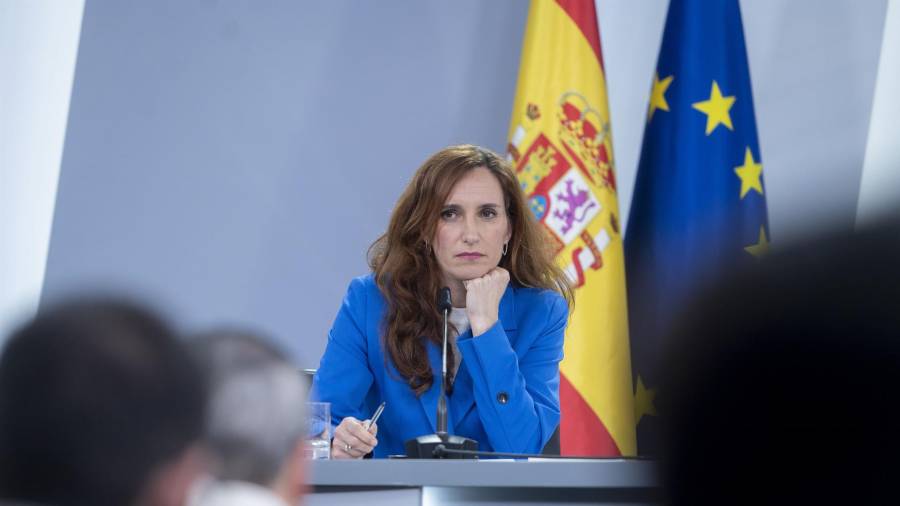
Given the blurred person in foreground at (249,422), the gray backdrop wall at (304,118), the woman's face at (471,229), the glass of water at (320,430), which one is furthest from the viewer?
the gray backdrop wall at (304,118)

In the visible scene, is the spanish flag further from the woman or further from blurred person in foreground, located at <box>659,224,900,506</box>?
blurred person in foreground, located at <box>659,224,900,506</box>

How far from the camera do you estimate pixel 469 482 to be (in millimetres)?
1726

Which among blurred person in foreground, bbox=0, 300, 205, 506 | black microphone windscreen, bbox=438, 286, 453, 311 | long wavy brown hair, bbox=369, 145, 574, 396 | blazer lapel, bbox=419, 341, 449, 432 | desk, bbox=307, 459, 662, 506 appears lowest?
blurred person in foreground, bbox=0, 300, 205, 506

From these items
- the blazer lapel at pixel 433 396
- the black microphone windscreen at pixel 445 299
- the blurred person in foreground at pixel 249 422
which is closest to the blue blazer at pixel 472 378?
the blazer lapel at pixel 433 396

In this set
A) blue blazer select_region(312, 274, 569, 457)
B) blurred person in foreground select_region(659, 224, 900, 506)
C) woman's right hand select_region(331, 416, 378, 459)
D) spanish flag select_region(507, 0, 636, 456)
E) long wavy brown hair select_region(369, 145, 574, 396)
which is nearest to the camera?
blurred person in foreground select_region(659, 224, 900, 506)

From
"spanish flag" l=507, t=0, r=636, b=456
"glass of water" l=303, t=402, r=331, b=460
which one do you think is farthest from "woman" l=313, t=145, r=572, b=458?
"spanish flag" l=507, t=0, r=636, b=456

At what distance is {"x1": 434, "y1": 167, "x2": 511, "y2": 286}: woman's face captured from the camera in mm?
2729

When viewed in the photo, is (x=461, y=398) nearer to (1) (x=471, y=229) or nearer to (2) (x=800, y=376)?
(1) (x=471, y=229)

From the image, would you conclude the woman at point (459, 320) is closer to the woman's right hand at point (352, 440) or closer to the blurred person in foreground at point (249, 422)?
the woman's right hand at point (352, 440)

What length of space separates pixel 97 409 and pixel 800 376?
0.28 metres

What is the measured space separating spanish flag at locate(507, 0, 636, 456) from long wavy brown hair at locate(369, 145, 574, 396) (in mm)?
539

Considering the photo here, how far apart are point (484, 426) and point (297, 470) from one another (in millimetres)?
1970

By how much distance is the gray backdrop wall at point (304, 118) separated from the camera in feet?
12.7

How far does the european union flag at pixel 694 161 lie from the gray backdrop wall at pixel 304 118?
289 millimetres
